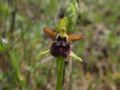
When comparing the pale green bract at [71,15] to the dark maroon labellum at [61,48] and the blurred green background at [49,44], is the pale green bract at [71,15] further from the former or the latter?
the blurred green background at [49,44]

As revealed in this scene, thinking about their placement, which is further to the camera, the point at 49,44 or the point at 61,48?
the point at 49,44

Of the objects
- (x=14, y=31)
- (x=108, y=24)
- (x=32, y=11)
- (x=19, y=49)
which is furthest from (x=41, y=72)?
(x=108, y=24)

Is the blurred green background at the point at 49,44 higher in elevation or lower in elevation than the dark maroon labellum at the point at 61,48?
lower

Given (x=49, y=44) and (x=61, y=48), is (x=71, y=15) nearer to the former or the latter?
(x=61, y=48)

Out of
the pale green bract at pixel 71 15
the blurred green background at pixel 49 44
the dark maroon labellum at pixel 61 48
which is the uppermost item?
the pale green bract at pixel 71 15

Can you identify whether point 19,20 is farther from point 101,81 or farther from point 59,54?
point 59,54

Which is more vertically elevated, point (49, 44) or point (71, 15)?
point (71, 15)

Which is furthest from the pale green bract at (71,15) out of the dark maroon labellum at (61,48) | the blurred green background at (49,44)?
the blurred green background at (49,44)

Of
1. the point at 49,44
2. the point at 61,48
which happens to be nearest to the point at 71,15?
the point at 61,48
